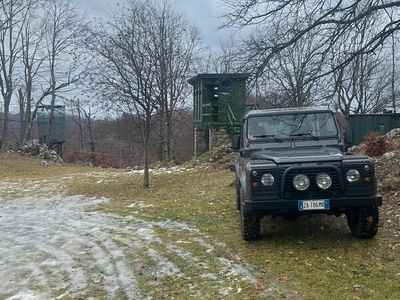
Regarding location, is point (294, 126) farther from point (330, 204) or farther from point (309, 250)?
point (309, 250)

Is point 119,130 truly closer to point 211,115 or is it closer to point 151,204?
point 211,115

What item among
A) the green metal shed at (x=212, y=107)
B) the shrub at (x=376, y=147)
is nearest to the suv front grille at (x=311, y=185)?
the shrub at (x=376, y=147)

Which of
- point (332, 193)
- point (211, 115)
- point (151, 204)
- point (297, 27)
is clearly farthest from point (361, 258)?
point (211, 115)

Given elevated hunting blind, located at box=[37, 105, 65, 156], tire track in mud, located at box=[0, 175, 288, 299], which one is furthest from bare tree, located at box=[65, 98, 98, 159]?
tire track in mud, located at box=[0, 175, 288, 299]

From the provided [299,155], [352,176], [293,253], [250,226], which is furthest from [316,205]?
[250,226]

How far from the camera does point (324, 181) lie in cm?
565

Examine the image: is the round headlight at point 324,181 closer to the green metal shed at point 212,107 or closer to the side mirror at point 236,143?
the side mirror at point 236,143

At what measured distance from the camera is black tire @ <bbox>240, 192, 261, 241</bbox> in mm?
6113

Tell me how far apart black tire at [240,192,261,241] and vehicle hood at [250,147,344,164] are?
0.76m

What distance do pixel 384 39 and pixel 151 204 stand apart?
5.78m

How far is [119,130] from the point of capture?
44906 millimetres

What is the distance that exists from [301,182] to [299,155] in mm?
601

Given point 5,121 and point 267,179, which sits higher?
point 5,121

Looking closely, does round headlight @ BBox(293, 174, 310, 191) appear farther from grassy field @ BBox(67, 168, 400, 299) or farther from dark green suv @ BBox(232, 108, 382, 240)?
grassy field @ BBox(67, 168, 400, 299)
